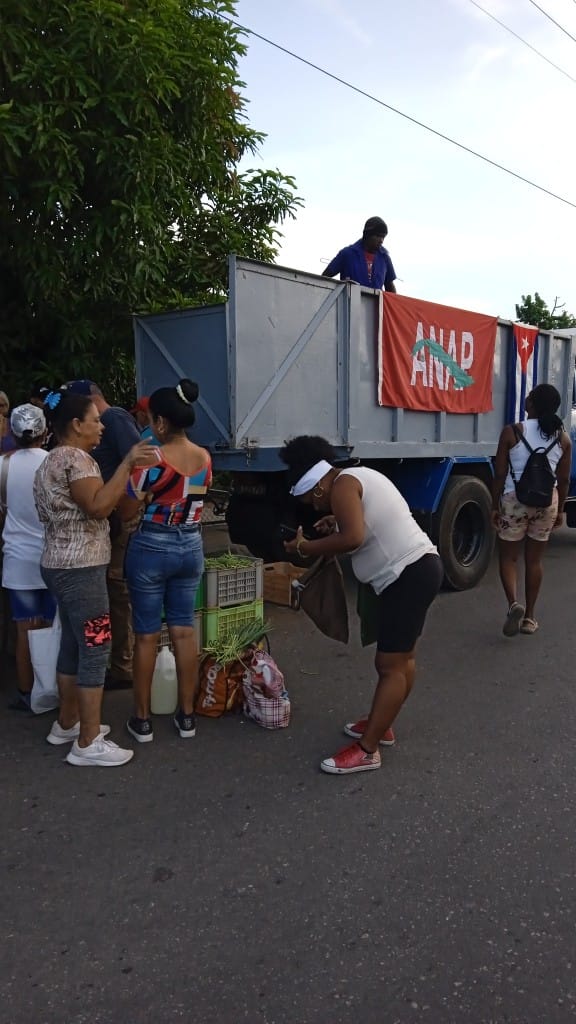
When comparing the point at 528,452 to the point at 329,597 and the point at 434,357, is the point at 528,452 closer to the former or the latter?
the point at 434,357

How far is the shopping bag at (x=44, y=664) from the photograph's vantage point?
3.78 m

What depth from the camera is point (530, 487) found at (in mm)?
5453

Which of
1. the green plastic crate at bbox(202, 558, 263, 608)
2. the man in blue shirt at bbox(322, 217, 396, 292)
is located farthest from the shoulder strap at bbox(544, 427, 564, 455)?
the green plastic crate at bbox(202, 558, 263, 608)

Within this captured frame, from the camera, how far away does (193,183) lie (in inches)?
269

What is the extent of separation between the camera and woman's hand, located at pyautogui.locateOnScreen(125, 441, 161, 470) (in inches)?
131

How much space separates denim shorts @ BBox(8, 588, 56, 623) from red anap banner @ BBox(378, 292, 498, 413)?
125 inches

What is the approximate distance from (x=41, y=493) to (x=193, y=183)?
4.46m

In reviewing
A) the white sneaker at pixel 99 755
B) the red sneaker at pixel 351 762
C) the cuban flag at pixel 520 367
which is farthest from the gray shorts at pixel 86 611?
the cuban flag at pixel 520 367

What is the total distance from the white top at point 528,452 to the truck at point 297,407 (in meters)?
1.03

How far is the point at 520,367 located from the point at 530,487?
2.80 metres

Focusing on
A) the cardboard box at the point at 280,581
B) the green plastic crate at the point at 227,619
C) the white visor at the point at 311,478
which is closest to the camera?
the white visor at the point at 311,478

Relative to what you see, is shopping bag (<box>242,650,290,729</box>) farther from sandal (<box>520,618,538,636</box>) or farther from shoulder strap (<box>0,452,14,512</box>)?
sandal (<box>520,618,538,636</box>)

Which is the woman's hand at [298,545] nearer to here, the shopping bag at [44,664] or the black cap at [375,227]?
the shopping bag at [44,664]

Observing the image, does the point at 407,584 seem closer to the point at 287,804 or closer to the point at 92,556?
the point at 287,804
